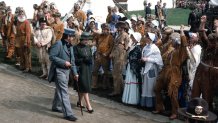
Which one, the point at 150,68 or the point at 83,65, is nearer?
the point at 83,65

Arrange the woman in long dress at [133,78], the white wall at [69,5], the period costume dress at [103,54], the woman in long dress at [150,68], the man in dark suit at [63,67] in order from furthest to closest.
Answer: the white wall at [69,5] → the period costume dress at [103,54] → the woman in long dress at [133,78] → the woman in long dress at [150,68] → the man in dark suit at [63,67]

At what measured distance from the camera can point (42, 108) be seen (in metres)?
9.46

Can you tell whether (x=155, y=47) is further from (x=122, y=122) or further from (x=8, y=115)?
(x=8, y=115)

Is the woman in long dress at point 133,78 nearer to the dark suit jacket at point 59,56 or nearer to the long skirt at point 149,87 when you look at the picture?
the long skirt at point 149,87

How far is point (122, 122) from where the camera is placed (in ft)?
29.3

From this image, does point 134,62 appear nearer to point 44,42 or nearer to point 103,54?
point 103,54

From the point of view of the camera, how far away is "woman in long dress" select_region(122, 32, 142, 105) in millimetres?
9914

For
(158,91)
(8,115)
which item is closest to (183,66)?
(158,91)

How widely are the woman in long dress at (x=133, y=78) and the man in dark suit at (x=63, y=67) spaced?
165 centimetres

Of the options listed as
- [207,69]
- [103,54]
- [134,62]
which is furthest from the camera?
[103,54]

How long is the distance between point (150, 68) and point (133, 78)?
556mm

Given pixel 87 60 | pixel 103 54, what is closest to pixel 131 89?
pixel 87 60

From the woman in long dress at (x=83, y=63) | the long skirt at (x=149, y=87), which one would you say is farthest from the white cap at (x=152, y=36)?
the woman in long dress at (x=83, y=63)

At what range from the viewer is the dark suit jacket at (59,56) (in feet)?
28.1
